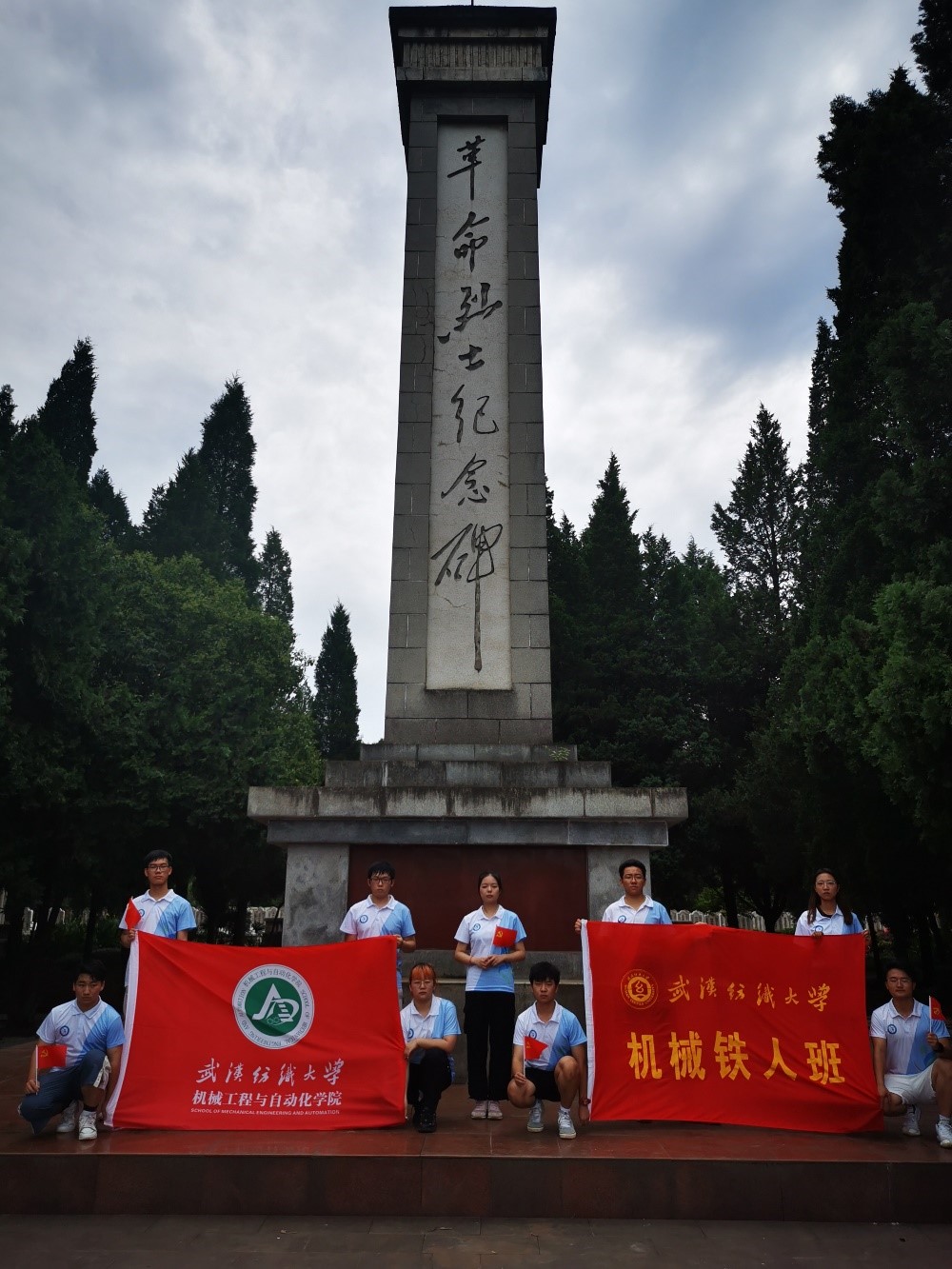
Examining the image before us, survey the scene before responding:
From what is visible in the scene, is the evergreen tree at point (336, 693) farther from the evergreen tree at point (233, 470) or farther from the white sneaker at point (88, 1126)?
the white sneaker at point (88, 1126)

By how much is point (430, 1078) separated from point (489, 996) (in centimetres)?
59

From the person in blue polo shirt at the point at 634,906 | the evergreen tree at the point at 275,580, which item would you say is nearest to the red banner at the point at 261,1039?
the person in blue polo shirt at the point at 634,906

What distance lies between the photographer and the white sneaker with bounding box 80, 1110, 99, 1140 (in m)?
4.36

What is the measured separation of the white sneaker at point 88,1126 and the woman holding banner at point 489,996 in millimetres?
1843

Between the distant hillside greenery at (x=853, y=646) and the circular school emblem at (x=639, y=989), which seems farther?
the distant hillside greenery at (x=853, y=646)

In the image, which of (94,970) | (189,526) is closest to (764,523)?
(189,526)

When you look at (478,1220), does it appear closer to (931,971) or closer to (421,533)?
(421,533)

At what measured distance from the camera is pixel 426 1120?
453cm

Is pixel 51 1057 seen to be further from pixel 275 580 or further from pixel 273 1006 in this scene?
pixel 275 580

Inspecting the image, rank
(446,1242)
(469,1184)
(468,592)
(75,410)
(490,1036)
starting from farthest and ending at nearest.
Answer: (75,410), (468,592), (490,1036), (469,1184), (446,1242)

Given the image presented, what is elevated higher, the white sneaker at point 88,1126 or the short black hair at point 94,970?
the short black hair at point 94,970

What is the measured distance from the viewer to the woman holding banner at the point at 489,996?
195 inches

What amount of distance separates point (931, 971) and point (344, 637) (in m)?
32.8

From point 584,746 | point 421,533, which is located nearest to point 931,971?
point 584,746
